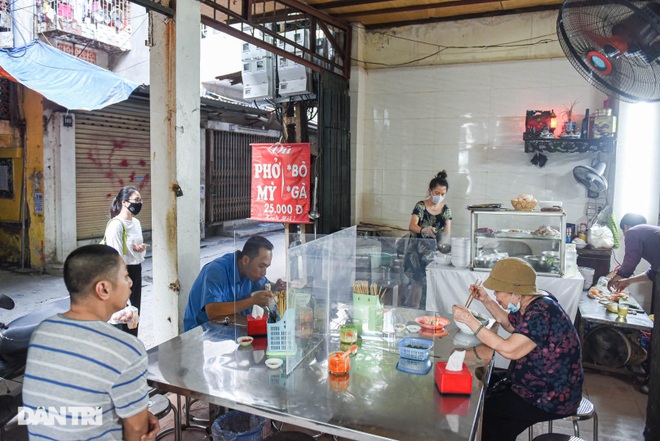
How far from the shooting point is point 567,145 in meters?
5.91

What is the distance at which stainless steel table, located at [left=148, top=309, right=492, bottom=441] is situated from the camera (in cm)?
193

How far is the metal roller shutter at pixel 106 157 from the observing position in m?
9.14

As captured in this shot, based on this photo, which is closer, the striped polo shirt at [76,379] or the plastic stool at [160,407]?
the striped polo shirt at [76,379]

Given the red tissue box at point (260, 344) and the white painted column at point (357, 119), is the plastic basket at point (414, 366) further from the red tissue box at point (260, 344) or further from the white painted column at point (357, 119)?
the white painted column at point (357, 119)

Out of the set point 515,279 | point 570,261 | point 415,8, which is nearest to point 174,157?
point 515,279

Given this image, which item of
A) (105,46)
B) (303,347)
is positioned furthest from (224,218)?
(303,347)

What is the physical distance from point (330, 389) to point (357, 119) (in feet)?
17.4

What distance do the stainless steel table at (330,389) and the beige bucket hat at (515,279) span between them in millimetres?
450

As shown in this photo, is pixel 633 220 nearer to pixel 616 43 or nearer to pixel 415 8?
pixel 616 43

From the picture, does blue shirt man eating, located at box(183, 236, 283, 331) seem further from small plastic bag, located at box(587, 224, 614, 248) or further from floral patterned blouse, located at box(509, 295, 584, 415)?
small plastic bag, located at box(587, 224, 614, 248)

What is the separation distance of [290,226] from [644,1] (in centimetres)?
534

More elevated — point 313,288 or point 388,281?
point 313,288

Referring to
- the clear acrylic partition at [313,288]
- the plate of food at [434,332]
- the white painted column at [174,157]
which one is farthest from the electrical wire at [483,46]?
the plate of food at [434,332]

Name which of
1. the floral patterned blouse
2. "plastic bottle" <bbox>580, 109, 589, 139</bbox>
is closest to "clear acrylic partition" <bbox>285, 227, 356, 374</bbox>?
the floral patterned blouse
